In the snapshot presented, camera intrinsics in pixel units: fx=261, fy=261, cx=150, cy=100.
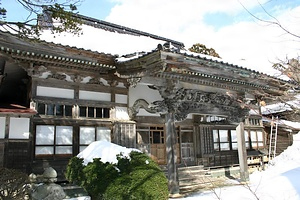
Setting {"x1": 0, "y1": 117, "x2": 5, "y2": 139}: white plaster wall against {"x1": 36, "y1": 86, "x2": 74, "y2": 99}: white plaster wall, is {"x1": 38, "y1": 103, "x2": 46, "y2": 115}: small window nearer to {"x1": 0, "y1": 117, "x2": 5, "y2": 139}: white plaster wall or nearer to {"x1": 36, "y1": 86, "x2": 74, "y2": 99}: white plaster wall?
{"x1": 36, "y1": 86, "x2": 74, "y2": 99}: white plaster wall

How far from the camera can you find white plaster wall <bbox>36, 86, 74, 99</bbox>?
30.5 feet

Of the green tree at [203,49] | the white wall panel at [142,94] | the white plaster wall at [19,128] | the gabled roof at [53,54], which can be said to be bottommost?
the white plaster wall at [19,128]

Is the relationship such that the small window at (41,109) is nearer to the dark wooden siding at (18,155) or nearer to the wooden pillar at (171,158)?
the dark wooden siding at (18,155)

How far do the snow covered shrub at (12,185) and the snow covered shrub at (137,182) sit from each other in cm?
203

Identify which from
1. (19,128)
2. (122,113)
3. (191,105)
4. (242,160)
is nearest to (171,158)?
(191,105)

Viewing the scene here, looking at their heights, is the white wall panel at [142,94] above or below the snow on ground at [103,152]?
above

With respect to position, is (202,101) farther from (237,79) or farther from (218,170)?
(218,170)

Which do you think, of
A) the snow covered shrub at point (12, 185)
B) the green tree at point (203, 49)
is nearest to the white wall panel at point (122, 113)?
the snow covered shrub at point (12, 185)

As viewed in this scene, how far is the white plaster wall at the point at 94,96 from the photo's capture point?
10.1 m

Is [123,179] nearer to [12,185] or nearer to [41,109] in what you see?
[12,185]

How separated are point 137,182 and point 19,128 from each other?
5.11 m

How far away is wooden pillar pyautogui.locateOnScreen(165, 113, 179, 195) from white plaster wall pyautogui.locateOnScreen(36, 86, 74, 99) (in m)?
3.78

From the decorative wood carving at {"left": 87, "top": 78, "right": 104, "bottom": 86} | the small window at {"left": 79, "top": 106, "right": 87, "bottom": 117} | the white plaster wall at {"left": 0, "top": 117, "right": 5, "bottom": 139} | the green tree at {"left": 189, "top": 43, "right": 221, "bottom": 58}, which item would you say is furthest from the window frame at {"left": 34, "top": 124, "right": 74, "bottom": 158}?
the green tree at {"left": 189, "top": 43, "right": 221, "bottom": 58}

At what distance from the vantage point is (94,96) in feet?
34.0
